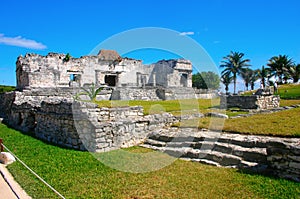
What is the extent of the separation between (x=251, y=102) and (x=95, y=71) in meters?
16.9

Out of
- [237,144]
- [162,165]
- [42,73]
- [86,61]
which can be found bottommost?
[162,165]

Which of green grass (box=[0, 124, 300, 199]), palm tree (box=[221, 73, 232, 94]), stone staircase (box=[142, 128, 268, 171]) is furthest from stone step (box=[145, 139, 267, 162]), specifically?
palm tree (box=[221, 73, 232, 94])

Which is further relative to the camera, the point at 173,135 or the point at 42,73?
the point at 42,73

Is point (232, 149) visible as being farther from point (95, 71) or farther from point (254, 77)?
point (254, 77)

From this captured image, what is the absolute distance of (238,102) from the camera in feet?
51.8

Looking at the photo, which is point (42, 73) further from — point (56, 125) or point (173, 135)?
point (173, 135)

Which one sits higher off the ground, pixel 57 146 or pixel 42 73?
pixel 42 73

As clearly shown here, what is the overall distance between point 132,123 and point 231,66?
125ft

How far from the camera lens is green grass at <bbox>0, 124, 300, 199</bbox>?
448 cm

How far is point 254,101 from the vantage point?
1490 centimetres

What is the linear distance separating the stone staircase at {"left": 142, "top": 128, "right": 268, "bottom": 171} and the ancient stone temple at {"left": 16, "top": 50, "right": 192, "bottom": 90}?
12972 mm

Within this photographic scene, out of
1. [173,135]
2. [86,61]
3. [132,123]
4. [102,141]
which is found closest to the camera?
[102,141]

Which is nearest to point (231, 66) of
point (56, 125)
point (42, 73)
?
point (42, 73)

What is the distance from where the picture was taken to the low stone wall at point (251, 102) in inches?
588
